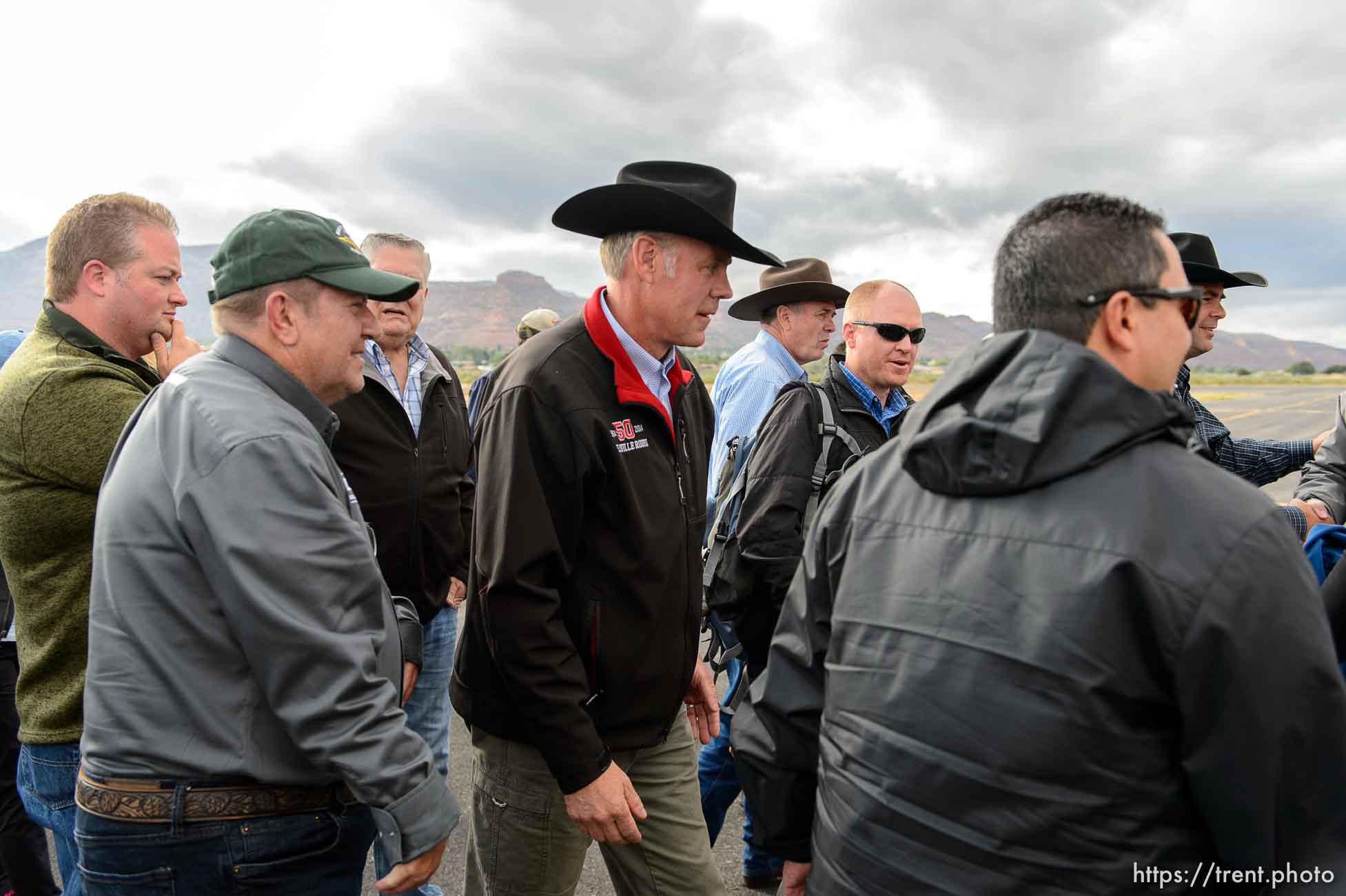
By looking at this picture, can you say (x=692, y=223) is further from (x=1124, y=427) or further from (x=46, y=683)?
(x=46, y=683)

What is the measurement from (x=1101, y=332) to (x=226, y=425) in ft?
5.38

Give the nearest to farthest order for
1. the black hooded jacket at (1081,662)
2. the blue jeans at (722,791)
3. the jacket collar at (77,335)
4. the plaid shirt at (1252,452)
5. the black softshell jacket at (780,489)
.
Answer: the black hooded jacket at (1081,662), the jacket collar at (77,335), the black softshell jacket at (780,489), the blue jeans at (722,791), the plaid shirt at (1252,452)

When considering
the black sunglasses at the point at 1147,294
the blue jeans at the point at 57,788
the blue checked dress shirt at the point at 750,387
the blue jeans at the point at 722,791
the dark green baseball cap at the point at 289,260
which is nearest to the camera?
the black sunglasses at the point at 1147,294

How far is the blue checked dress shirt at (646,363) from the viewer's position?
2473 millimetres

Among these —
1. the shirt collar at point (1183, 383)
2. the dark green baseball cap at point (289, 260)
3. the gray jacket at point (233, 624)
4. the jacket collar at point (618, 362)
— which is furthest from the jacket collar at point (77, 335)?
the shirt collar at point (1183, 383)

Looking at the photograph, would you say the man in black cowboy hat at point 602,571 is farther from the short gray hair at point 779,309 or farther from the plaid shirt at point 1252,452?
the plaid shirt at point 1252,452

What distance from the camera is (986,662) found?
129 centimetres

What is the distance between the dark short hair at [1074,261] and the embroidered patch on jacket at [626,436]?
1068 mm

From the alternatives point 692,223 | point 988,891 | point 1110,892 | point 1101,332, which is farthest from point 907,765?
→ point 692,223

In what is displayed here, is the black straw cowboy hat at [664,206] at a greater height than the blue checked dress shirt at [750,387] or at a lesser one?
greater

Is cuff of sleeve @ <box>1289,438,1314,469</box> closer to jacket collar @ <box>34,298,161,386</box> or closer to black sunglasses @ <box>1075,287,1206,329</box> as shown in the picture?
black sunglasses @ <box>1075,287,1206,329</box>

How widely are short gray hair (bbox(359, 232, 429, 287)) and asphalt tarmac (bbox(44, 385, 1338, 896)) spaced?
8.50 ft

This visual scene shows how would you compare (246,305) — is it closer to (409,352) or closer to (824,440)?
(409,352)

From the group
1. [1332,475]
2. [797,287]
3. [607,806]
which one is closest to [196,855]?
[607,806]
